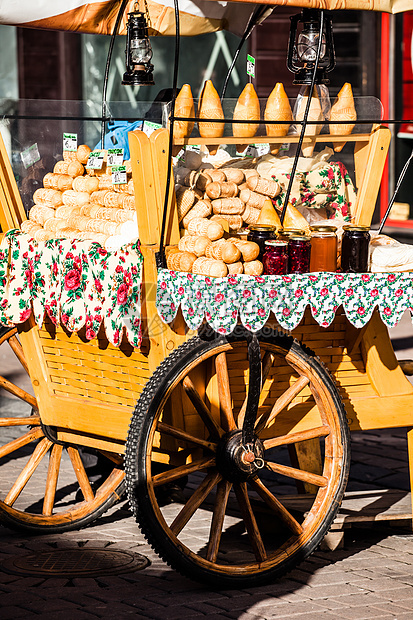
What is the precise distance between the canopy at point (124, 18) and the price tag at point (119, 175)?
778mm

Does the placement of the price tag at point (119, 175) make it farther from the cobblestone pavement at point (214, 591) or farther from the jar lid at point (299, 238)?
the cobblestone pavement at point (214, 591)

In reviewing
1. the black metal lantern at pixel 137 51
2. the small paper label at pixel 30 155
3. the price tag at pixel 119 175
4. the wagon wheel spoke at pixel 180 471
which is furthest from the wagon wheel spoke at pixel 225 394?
the black metal lantern at pixel 137 51

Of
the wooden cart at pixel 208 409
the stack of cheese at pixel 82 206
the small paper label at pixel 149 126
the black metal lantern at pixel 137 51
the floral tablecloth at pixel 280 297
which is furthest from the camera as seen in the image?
the black metal lantern at pixel 137 51

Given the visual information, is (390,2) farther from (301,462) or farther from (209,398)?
(301,462)

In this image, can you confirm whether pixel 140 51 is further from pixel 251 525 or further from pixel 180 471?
pixel 251 525

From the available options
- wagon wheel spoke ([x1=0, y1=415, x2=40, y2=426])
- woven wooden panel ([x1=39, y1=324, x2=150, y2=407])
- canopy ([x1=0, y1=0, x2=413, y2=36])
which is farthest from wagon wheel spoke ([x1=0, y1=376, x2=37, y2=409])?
canopy ([x1=0, y1=0, x2=413, y2=36])

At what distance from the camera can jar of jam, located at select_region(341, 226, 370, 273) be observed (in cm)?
343

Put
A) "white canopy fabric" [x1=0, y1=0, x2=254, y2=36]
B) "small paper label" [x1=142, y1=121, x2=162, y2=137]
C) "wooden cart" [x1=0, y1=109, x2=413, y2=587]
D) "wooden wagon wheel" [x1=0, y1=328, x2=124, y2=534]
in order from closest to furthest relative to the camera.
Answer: "wooden cart" [x1=0, y1=109, x2=413, y2=587] < "small paper label" [x1=142, y1=121, x2=162, y2=137] < "white canopy fabric" [x1=0, y1=0, x2=254, y2=36] < "wooden wagon wheel" [x1=0, y1=328, x2=124, y2=534]

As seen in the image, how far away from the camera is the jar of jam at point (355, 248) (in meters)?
3.43

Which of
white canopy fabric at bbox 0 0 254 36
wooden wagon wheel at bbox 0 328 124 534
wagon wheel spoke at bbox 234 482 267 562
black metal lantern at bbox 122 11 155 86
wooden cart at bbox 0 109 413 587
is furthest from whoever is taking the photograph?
black metal lantern at bbox 122 11 155 86

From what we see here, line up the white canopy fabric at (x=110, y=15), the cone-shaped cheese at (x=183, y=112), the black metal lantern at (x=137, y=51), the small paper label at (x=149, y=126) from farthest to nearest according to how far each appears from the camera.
Result: 1. the black metal lantern at (x=137, y=51)
2. the white canopy fabric at (x=110, y=15)
3. the small paper label at (x=149, y=126)
4. the cone-shaped cheese at (x=183, y=112)

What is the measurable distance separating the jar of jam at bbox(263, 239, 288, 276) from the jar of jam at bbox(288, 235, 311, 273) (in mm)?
39

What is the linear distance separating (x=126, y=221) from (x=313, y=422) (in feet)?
3.35

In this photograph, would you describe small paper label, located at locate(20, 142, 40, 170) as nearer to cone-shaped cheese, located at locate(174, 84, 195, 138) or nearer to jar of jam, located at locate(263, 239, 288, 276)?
cone-shaped cheese, located at locate(174, 84, 195, 138)
